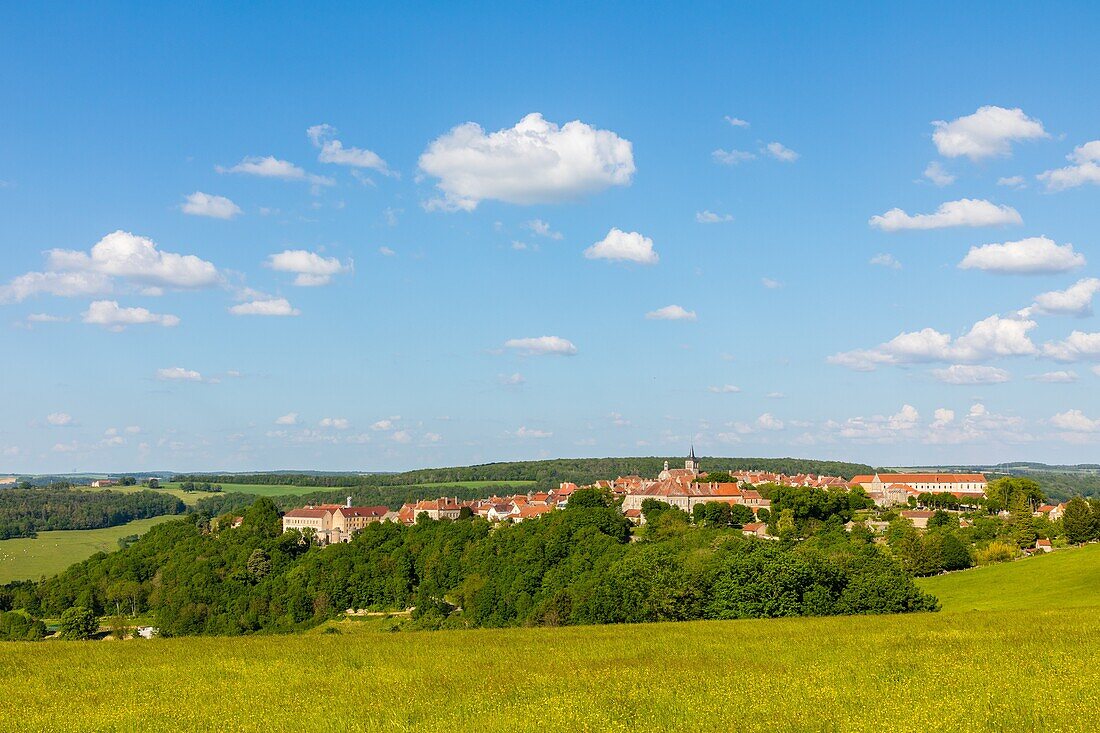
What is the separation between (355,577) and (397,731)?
419 ft

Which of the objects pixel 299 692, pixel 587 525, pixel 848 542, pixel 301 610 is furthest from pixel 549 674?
pixel 301 610

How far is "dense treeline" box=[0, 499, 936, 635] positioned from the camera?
350 ft

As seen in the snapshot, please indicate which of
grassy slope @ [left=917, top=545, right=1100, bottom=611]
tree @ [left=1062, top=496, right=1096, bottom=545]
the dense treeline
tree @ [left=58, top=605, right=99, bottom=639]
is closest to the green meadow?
grassy slope @ [left=917, top=545, right=1100, bottom=611]

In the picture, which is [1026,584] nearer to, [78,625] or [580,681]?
[580,681]

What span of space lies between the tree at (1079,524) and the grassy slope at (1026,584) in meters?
21.7

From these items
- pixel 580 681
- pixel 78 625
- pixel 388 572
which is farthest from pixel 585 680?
pixel 388 572

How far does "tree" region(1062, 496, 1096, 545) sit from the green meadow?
103m

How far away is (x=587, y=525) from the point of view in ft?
427

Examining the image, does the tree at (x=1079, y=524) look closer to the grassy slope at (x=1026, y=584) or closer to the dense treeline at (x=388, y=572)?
the grassy slope at (x=1026, y=584)

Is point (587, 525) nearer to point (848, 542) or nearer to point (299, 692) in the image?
point (848, 542)

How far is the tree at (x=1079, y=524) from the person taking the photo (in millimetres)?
117875

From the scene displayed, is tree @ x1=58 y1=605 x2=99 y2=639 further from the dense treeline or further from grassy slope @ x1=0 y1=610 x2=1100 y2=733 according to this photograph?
grassy slope @ x1=0 y1=610 x2=1100 y2=733

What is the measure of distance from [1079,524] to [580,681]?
12268cm

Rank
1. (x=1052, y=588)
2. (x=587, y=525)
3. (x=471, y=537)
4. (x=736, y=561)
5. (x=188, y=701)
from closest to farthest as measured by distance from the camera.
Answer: (x=188, y=701) → (x=736, y=561) → (x=1052, y=588) → (x=587, y=525) → (x=471, y=537)
